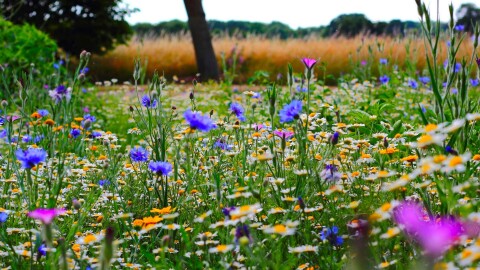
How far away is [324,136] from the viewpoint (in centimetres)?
268

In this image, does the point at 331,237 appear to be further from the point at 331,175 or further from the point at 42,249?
the point at 42,249

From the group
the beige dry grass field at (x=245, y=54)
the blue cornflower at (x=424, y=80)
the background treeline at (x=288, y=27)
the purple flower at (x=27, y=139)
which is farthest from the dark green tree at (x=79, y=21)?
the purple flower at (x=27, y=139)

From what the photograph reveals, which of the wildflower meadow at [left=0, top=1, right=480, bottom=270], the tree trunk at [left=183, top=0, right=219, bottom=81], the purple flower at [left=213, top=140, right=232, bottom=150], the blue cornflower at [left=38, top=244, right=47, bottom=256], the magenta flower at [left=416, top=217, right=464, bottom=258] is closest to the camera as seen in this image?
the magenta flower at [left=416, top=217, right=464, bottom=258]

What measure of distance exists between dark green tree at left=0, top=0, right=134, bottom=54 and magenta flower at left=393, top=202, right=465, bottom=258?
49.3 ft

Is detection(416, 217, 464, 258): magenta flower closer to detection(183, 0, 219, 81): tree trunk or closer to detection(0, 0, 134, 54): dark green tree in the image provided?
detection(183, 0, 219, 81): tree trunk

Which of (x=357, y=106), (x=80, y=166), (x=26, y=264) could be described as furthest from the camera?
(x=357, y=106)

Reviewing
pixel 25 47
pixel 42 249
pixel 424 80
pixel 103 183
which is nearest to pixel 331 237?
pixel 42 249

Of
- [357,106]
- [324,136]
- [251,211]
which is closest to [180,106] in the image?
[357,106]

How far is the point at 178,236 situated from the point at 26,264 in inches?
23.0

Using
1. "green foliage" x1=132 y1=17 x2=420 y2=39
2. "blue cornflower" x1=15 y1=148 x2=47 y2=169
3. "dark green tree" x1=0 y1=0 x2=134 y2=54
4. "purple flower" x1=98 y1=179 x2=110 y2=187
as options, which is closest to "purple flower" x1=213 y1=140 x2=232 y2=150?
"purple flower" x1=98 y1=179 x2=110 y2=187

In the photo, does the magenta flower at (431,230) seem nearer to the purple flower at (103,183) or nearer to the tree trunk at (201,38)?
the purple flower at (103,183)

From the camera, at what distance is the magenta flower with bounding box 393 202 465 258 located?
3.76ft

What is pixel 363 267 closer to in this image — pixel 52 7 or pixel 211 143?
pixel 211 143

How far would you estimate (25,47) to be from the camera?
22.5 ft
